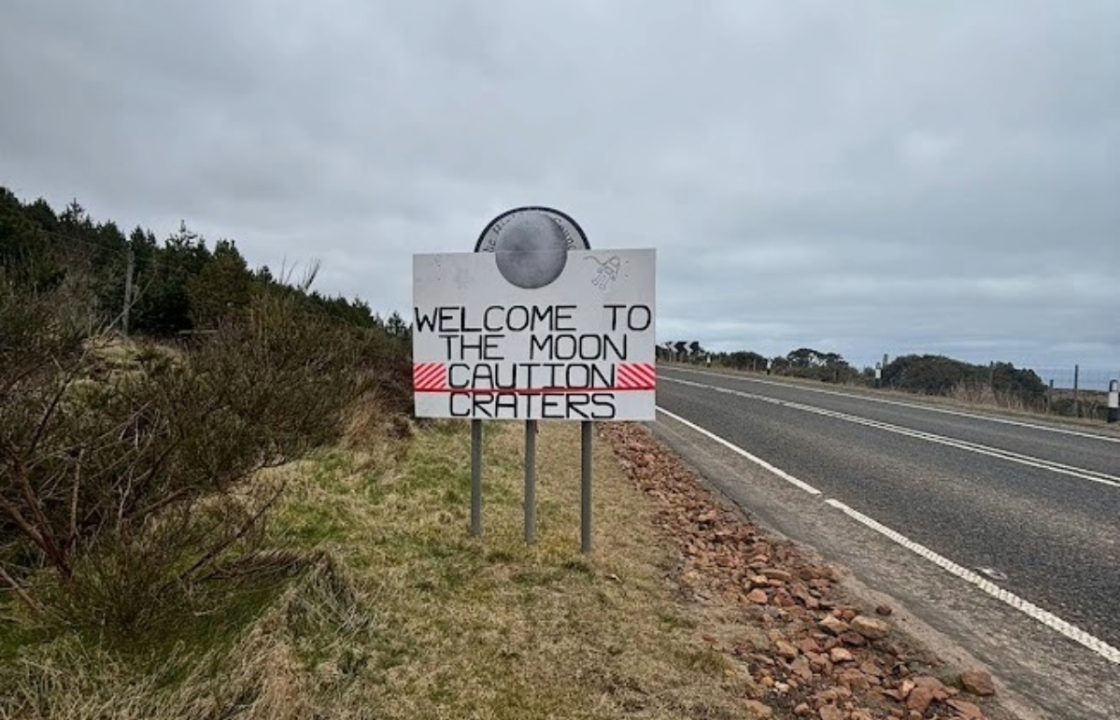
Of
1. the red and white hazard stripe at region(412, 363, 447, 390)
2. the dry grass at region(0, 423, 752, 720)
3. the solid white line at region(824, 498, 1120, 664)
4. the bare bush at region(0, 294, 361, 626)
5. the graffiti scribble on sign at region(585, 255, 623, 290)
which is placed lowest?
the solid white line at region(824, 498, 1120, 664)

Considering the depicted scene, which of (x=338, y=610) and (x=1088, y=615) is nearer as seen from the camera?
(x=338, y=610)

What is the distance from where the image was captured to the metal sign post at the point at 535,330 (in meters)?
4.20

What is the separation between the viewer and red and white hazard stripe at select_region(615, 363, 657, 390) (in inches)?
166

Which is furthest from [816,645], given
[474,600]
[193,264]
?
[193,264]

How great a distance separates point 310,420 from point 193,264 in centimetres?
1875

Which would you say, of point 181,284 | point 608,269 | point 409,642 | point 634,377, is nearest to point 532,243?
point 608,269

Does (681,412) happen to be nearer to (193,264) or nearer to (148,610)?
(148,610)

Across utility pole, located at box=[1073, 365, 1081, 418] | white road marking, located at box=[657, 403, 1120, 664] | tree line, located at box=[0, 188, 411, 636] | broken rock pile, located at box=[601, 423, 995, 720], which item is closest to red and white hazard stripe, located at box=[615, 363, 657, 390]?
broken rock pile, located at box=[601, 423, 995, 720]

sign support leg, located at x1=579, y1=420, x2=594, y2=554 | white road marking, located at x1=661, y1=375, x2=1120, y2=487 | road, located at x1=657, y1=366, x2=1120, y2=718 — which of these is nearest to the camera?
road, located at x1=657, y1=366, x2=1120, y2=718

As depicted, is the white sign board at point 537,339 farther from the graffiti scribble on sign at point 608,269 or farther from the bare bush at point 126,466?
the bare bush at point 126,466

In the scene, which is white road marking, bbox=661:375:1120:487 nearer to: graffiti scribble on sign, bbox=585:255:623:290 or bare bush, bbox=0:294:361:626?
graffiti scribble on sign, bbox=585:255:623:290

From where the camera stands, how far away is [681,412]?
1267 cm

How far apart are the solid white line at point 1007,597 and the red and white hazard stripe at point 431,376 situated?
3447 mm

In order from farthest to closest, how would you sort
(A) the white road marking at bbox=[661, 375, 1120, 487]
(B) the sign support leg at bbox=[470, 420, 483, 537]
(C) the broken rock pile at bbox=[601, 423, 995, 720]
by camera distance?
(A) the white road marking at bbox=[661, 375, 1120, 487] < (B) the sign support leg at bbox=[470, 420, 483, 537] < (C) the broken rock pile at bbox=[601, 423, 995, 720]
